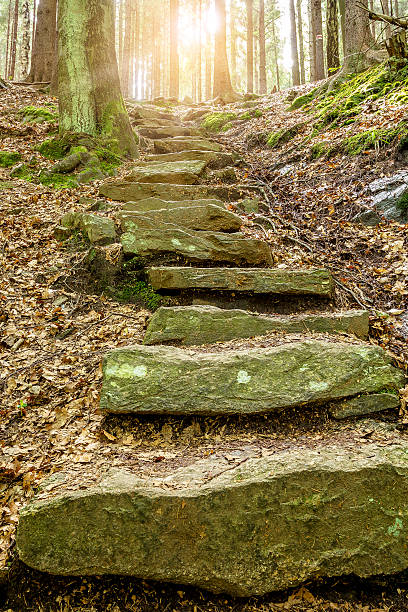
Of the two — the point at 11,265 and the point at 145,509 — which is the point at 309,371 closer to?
the point at 145,509

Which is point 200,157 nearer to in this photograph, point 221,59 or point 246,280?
point 246,280

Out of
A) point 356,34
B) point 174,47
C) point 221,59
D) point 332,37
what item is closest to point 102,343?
point 356,34

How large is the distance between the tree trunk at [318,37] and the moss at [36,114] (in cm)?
1113

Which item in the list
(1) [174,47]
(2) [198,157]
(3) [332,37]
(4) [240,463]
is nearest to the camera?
(4) [240,463]

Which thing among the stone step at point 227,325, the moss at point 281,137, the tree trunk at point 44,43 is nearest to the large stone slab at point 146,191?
the stone step at point 227,325

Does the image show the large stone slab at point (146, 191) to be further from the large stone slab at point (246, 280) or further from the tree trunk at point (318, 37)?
the tree trunk at point (318, 37)

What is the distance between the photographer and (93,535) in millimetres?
2012

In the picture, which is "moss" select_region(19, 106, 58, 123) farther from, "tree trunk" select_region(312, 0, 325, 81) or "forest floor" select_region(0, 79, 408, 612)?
"tree trunk" select_region(312, 0, 325, 81)

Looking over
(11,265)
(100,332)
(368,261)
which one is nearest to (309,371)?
(100,332)

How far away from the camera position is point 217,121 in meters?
13.1

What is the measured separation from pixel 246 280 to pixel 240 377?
4.81ft

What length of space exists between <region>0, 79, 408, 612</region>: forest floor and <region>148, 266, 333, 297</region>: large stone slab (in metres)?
0.37

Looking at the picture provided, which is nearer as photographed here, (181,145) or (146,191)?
(146,191)

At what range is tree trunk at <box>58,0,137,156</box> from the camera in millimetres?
7465
